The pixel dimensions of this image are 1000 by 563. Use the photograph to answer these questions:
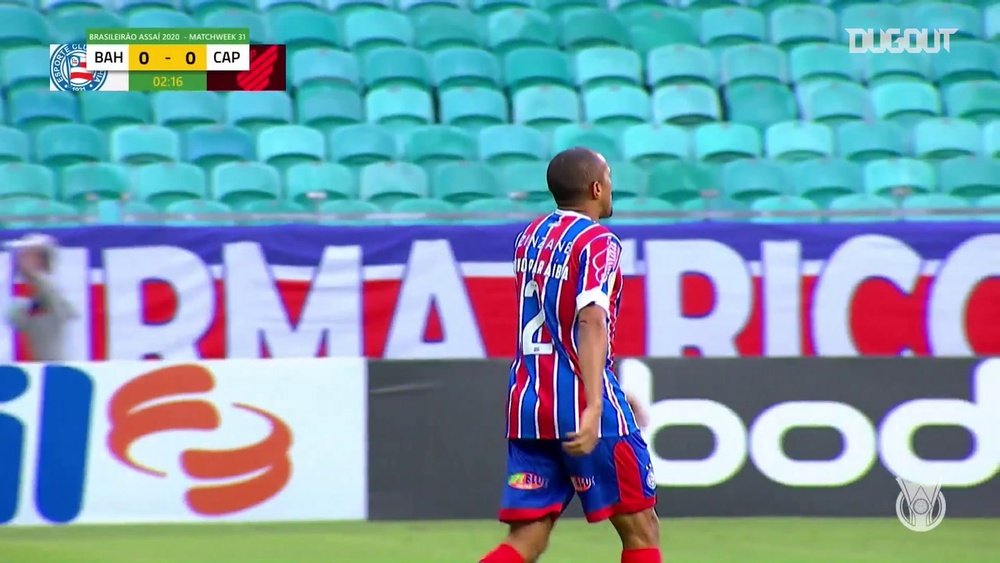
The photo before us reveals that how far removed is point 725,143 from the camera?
12.6 meters

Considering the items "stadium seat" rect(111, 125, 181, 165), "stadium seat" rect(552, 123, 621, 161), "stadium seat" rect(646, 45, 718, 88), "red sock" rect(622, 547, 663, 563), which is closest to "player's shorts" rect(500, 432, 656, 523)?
"red sock" rect(622, 547, 663, 563)

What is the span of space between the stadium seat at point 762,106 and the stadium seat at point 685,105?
0.21m

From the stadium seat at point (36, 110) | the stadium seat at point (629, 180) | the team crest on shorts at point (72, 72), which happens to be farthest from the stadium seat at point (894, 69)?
the stadium seat at point (36, 110)

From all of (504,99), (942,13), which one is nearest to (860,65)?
(942,13)

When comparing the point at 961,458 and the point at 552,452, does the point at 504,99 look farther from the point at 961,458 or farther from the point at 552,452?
the point at 552,452

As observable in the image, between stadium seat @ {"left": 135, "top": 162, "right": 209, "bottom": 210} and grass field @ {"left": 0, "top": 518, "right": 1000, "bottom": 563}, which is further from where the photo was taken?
stadium seat @ {"left": 135, "top": 162, "right": 209, "bottom": 210}

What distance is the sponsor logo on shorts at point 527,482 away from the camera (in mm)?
4570

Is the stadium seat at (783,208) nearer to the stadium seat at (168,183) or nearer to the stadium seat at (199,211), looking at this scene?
the stadium seat at (199,211)

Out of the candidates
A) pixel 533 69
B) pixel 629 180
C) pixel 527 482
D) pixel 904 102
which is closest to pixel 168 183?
pixel 533 69

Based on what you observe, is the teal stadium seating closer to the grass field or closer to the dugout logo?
the dugout logo

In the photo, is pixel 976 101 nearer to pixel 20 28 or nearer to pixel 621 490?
pixel 20 28

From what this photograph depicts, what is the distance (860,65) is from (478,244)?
19.1 feet

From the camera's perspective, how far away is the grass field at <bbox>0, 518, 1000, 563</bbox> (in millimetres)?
6984

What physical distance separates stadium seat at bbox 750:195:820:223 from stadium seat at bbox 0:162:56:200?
559 centimetres
